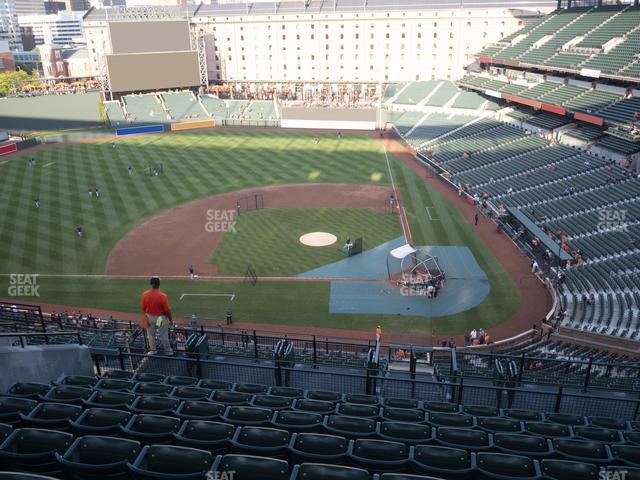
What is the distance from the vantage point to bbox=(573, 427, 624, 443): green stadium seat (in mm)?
8789

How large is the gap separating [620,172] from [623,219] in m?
7.54

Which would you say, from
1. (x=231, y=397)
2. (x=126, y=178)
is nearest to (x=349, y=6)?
(x=126, y=178)

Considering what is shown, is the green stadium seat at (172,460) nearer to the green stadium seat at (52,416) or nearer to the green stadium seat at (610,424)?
the green stadium seat at (52,416)

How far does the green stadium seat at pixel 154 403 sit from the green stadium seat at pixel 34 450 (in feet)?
5.09

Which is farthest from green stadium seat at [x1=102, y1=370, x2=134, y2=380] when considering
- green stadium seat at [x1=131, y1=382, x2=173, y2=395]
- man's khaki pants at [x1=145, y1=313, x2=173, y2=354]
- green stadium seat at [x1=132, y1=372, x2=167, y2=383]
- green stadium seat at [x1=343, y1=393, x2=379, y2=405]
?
green stadium seat at [x1=343, y1=393, x2=379, y2=405]

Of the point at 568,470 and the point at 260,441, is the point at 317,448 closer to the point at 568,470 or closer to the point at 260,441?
the point at 260,441

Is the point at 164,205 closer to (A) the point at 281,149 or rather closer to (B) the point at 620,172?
(A) the point at 281,149

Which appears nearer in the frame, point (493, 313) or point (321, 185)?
point (493, 313)

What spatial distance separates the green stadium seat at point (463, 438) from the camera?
26.0 ft

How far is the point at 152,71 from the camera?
252ft

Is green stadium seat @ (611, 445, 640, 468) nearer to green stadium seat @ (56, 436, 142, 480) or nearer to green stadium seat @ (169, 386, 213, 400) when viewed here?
green stadium seat @ (169, 386, 213, 400)

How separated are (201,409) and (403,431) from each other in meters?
3.33

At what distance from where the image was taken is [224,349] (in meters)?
16.2

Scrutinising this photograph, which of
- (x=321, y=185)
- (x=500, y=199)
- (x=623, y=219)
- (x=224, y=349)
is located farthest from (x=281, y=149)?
(x=224, y=349)
